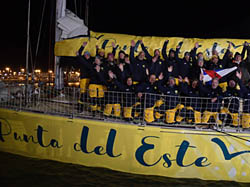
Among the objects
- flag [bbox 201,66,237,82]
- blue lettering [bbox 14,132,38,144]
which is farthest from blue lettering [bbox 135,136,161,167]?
blue lettering [bbox 14,132,38,144]

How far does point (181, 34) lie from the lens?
22188mm

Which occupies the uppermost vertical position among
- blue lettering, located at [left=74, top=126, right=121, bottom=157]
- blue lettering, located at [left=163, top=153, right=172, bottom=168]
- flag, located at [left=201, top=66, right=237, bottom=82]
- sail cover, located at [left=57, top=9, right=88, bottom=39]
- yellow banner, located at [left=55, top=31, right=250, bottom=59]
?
sail cover, located at [left=57, top=9, right=88, bottom=39]

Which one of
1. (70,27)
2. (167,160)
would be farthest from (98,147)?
(70,27)

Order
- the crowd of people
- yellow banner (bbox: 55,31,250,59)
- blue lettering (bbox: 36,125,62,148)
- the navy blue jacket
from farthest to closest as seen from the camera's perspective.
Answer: yellow banner (bbox: 55,31,250,59)
the navy blue jacket
blue lettering (bbox: 36,125,62,148)
the crowd of people

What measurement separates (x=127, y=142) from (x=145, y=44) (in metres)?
2.77

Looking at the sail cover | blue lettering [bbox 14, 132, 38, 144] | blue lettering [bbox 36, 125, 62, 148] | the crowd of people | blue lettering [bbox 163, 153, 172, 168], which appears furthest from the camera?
the sail cover

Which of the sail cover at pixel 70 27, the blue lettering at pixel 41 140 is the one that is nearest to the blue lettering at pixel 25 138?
the blue lettering at pixel 41 140

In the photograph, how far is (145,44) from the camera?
20.9 feet

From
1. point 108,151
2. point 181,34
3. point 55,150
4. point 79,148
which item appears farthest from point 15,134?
point 181,34

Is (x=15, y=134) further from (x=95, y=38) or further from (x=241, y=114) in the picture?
(x=241, y=114)

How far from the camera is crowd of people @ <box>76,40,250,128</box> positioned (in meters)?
5.11

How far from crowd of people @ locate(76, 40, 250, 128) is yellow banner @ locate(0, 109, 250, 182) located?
43 centimetres

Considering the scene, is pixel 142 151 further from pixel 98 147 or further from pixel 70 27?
pixel 70 27

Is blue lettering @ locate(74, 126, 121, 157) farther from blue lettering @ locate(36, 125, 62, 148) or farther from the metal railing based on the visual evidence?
blue lettering @ locate(36, 125, 62, 148)
